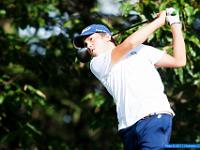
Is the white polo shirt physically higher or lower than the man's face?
lower

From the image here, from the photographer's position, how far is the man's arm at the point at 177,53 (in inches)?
217

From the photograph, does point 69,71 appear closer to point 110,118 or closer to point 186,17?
point 110,118

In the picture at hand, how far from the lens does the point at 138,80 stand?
5.32 m

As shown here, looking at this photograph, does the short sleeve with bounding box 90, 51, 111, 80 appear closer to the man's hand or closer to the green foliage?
the man's hand

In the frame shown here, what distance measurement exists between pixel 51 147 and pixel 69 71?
1.09 meters

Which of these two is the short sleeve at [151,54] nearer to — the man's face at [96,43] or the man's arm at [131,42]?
the man's arm at [131,42]

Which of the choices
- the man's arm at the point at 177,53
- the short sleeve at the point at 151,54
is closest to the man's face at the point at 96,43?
the short sleeve at the point at 151,54

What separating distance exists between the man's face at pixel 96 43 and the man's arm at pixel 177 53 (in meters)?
0.45

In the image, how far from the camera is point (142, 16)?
781 cm

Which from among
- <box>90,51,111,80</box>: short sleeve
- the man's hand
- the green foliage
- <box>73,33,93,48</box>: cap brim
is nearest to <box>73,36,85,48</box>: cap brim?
<box>73,33,93,48</box>: cap brim

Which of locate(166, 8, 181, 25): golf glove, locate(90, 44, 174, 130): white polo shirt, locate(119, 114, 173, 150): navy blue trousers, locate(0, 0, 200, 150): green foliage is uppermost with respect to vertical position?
locate(166, 8, 181, 25): golf glove

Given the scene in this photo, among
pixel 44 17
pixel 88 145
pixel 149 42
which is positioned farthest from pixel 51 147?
pixel 149 42

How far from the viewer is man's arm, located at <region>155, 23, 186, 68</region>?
18.1 feet

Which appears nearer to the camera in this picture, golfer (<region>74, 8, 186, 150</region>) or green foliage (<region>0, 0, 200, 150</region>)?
golfer (<region>74, 8, 186, 150</region>)
